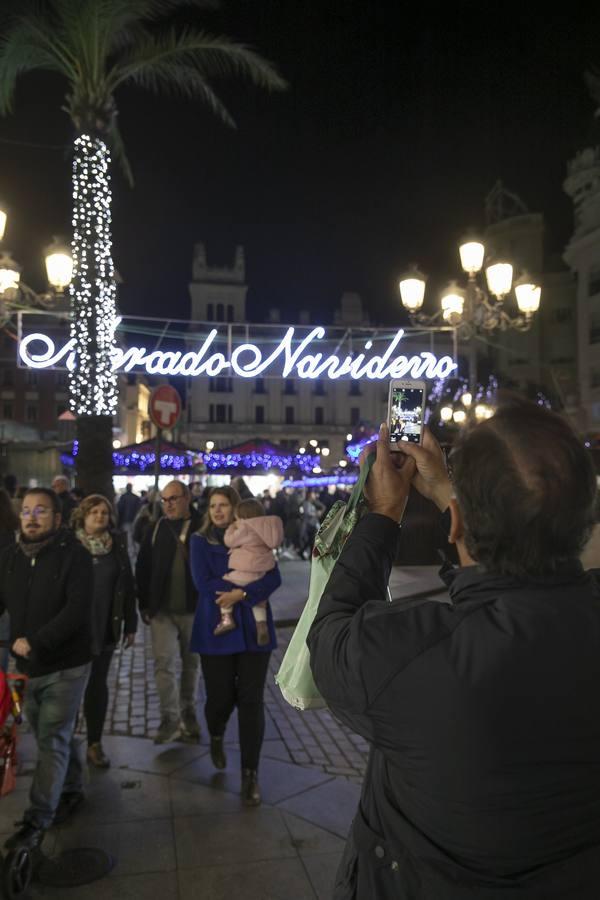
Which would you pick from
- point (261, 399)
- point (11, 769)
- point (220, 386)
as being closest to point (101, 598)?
point (11, 769)

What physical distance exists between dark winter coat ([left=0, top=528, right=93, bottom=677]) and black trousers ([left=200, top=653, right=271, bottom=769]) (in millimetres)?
972

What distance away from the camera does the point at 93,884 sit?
11.8 ft

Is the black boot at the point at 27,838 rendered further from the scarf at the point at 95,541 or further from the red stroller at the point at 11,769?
the scarf at the point at 95,541

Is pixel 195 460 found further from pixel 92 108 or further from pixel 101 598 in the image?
pixel 101 598

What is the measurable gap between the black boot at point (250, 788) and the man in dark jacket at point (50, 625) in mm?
1184

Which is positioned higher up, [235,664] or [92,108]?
[92,108]

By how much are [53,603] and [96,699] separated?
155cm

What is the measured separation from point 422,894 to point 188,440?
72.1 metres

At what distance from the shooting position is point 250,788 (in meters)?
4.56

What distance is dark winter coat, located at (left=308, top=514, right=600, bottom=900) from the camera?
4.43 feet

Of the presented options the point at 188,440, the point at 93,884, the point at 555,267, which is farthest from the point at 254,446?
the point at 188,440

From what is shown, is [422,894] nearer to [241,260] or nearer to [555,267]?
[555,267]

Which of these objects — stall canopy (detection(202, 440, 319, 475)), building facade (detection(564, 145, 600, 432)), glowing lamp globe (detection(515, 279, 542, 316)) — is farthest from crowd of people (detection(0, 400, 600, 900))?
building facade (detection(564, 145, 600, 432))

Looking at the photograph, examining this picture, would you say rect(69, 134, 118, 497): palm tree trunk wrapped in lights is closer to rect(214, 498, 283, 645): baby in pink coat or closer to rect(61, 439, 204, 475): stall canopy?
rect(61, 439, 204, 475): stall canopy
